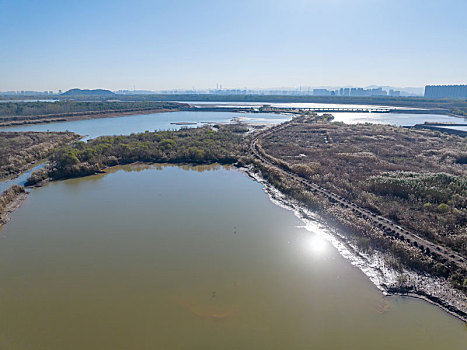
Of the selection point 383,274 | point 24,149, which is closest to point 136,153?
point 24,149

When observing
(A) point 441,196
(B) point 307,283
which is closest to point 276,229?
(B) point 307,283

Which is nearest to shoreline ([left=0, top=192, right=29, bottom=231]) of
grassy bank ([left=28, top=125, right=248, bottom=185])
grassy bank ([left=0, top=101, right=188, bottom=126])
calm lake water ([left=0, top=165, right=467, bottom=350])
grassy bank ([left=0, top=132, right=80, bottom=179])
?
calm lake water ([left=0, top=165, right=467, bottom=350])

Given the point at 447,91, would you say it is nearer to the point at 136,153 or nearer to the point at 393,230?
the point at 136,153

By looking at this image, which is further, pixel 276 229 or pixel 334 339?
pixel 276 229

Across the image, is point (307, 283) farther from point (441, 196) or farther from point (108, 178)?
point (108, 178)

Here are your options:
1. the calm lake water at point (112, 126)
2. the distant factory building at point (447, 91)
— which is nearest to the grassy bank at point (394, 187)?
the calm lake water at point (112, 126)

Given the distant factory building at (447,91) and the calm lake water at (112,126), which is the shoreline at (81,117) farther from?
the distant factory building at (447,91)

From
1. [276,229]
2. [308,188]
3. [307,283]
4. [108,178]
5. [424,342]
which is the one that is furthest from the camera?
[108,178]

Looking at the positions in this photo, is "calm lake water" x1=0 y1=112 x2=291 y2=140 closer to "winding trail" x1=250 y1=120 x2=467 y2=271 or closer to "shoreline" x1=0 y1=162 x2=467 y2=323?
"shoreline" x1=0 y1=162 x2=467 y2=323
